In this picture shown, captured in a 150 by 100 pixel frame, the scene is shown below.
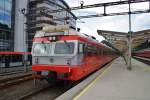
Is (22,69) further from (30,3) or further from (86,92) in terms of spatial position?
(30,3)

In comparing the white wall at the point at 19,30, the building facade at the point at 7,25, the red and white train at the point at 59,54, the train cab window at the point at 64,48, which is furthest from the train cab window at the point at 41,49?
the white wall at the point at 19,30

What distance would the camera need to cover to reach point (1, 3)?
3925 centimetres

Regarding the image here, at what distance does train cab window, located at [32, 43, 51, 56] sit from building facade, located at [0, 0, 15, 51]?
2892 centimetres

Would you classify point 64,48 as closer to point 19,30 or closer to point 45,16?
point 45,16

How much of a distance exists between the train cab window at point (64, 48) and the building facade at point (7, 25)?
29837mm

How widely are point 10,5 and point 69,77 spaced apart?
36915mm

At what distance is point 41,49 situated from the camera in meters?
10.9

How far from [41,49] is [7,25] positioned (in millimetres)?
33271

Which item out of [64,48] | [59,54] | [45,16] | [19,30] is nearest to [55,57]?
[59,54]

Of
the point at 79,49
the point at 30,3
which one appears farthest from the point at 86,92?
the point at 30,3

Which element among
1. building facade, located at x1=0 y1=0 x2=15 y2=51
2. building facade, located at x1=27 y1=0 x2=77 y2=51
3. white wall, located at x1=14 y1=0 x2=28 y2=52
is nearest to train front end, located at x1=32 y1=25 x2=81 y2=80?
building facade, located at x1=27 y1=0 x2=77 y2=51

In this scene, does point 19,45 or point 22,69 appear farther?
point 19,45

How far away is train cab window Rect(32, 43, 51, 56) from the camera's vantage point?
35.3ft

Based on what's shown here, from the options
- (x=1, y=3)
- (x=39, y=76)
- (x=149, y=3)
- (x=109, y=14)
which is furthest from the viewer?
(x=1, y=3)
